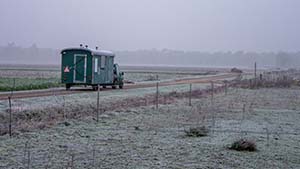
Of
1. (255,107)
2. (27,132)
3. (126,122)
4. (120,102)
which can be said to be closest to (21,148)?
(27,132)

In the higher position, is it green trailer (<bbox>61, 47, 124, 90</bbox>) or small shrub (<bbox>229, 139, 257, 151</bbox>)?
green trailer (<bbox>61, 47, 124, 90</bbox>)

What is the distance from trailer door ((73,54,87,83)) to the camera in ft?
116

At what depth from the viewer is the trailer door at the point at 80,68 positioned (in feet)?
116

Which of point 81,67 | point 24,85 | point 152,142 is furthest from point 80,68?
point 152,142

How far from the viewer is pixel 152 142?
15.0 meters

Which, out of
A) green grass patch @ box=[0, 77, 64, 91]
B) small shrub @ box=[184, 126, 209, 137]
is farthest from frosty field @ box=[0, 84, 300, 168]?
green grass patch @ box=[0, 77, 64, 91]

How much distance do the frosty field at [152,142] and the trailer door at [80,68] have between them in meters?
11.9

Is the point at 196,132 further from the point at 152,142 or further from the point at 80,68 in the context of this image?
the point at 80,68

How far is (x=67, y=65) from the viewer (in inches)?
1407

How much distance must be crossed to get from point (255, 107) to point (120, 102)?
22.9 ft

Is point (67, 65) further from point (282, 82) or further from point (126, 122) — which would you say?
point (282, 82)

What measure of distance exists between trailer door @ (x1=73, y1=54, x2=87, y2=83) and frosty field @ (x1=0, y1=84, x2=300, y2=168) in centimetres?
1194

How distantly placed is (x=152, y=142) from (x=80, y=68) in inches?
833

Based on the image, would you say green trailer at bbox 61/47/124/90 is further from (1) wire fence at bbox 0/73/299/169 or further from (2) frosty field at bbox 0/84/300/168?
(2) frosty field at bbox 0/84/300/168
